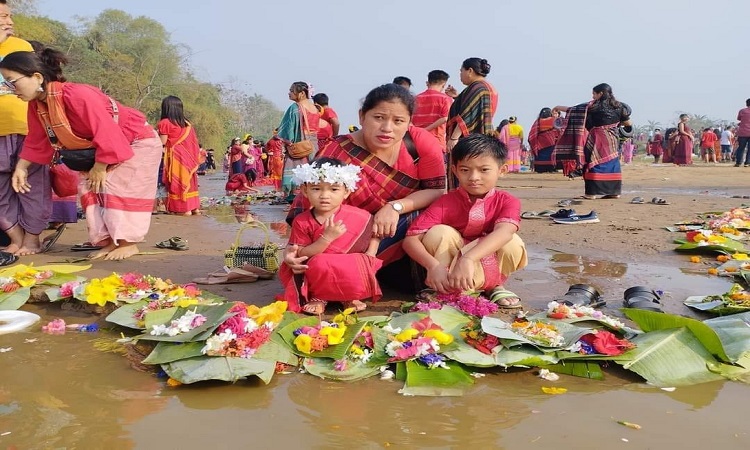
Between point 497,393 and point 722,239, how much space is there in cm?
370

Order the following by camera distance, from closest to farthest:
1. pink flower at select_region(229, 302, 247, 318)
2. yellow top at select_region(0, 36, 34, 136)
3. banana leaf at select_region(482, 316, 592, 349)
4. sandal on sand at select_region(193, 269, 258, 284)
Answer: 1. banana leaf at select_region(482, 316, 592, 349)
2. pink flower at select_region(229, 302, 247, 318)
3. sandal on sand at select_region(193, 269, 258, 284)
4. yellow top at select_region(0, 36, 34, 136)

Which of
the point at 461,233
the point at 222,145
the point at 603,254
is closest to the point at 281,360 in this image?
the point at 461,233

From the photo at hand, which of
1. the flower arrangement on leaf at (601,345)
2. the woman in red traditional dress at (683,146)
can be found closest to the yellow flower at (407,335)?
the flower arrangement on leaf at (601,345)

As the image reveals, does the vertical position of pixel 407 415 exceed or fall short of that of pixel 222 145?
it falls short

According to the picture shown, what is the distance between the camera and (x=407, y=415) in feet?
6.77

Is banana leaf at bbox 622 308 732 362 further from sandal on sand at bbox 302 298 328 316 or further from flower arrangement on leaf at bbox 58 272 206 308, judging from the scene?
flower arrangement on leaf at bbox 58 272 206 308

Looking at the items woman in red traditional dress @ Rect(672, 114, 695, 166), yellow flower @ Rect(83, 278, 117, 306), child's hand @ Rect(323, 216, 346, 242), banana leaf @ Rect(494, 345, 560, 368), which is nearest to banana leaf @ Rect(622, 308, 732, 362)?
banana leaf @ Rect(494, 345, 560, 368)

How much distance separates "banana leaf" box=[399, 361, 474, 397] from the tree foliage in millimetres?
27709

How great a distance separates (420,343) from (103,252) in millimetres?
3488

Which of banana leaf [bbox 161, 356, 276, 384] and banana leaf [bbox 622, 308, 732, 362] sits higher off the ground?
banana leaf [bbox 622, 308, 732, 362]

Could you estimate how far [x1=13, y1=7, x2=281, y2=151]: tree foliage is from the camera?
32.2 meters

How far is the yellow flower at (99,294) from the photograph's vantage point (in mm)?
3307

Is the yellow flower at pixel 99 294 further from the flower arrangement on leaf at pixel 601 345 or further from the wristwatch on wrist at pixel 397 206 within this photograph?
the flower arrangement on leaf at pixel 601 345

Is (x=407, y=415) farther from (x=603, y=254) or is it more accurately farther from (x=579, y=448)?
(x=603, y=254)
